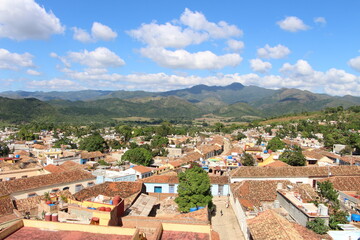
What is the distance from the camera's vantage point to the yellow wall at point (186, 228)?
10.0m

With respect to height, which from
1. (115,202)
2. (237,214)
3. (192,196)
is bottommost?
(237,214)

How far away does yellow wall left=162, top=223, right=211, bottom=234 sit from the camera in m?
10.0

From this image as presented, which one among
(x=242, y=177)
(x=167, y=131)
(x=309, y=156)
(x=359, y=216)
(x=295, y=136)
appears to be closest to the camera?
(x=359, y=216)

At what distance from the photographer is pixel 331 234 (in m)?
14.3

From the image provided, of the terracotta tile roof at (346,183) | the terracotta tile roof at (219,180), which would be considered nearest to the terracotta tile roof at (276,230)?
the terracotta tile roof at (346,183)

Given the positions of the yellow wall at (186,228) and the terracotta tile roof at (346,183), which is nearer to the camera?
the yellow wall at (186,228)

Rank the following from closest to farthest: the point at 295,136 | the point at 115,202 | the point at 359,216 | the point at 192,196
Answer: the point at 115,202, the point at 359,216, the point at 192,196, the point at 295,136

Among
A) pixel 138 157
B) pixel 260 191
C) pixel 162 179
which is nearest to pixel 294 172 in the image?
pixel 260 191

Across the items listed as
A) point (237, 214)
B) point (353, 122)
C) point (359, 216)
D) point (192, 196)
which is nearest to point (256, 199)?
point (237, 214)

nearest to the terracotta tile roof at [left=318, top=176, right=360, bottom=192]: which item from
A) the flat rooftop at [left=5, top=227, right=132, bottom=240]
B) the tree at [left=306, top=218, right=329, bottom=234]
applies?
the tree at [left=306, top=218, right=329, bottom=234]

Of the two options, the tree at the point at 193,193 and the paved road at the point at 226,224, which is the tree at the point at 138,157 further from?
the tree at the point at 193,193

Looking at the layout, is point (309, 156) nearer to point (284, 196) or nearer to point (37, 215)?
point (284, 196)

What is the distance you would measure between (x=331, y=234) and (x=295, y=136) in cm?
6669

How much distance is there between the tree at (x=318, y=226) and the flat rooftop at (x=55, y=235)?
10.4 meters
